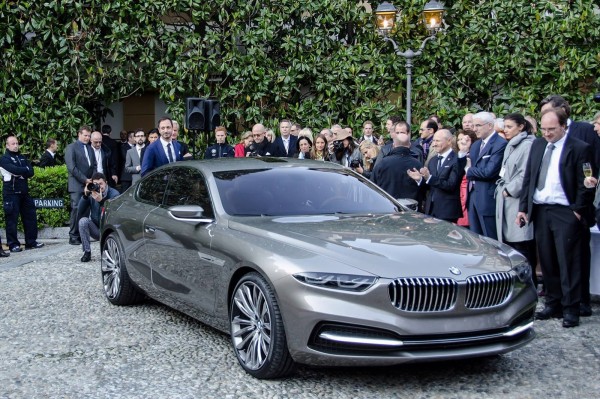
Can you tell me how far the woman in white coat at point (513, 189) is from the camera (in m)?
8.36

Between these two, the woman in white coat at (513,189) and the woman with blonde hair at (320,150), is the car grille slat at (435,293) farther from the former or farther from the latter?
the woman with blonde hair at (320,150)

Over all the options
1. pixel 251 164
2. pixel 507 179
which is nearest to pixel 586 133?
pixel 507 179

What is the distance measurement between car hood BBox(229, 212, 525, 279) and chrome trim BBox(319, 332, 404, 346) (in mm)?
404

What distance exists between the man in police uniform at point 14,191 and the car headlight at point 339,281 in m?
10.0

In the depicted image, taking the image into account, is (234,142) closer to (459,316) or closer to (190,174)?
(190,174)

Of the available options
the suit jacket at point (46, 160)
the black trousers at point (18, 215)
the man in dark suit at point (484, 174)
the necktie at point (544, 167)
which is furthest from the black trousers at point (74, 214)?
the necktie at point (544, 167)

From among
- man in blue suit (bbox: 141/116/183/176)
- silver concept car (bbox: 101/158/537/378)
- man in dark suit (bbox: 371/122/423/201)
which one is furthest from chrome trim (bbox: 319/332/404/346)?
man in blue suit (bbox: 141/116/183/176)

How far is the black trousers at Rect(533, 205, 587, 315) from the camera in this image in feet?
24.3

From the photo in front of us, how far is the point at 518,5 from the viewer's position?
17672mm

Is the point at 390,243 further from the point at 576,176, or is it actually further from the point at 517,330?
the point at 576,176

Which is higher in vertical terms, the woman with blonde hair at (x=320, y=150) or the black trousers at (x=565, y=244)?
the woman with blonde hair at (x=320, y=150)

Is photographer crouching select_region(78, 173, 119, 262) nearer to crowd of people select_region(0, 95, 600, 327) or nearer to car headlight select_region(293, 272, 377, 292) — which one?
crowd of people select_region(0, 95, 600, 327)

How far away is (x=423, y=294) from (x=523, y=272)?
3.29ft

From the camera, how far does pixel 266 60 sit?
18844 mm
